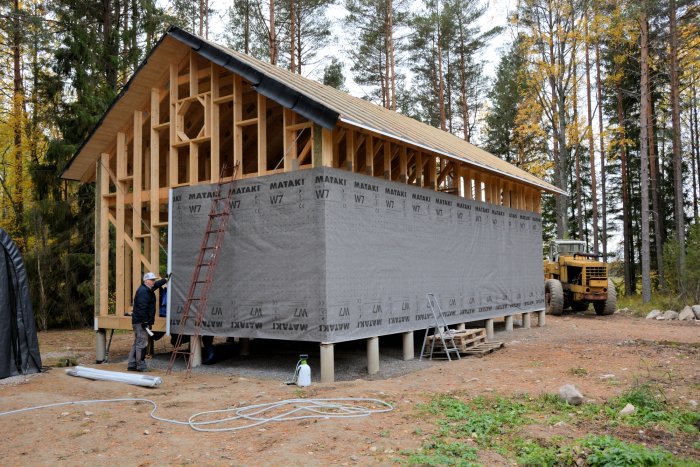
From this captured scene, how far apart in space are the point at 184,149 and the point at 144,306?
4.58 metres

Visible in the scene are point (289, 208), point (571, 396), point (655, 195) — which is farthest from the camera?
point (655, 195)

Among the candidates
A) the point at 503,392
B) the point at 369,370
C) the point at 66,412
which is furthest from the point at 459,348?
the point at 66,412

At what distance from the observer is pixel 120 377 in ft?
27.8

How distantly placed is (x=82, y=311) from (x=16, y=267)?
905 centimetres

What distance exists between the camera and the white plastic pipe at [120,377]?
8.20m

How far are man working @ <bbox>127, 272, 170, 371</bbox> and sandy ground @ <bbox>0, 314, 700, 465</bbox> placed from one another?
1.36ft

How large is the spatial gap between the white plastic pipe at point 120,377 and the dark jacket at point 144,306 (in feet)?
3.99

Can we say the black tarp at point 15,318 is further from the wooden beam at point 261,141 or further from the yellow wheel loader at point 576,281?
the yellow wheel loader at point 576,281

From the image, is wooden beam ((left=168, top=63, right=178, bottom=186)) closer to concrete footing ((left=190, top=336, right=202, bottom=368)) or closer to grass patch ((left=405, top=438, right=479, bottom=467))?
concrete footing ((left=190, top=336, right=202, bottom=368))

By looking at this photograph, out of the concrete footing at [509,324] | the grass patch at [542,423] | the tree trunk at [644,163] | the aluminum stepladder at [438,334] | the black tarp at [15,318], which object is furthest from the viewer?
the tree trunk at [644,163]

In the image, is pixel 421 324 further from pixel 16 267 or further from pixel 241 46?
pixel 241 46

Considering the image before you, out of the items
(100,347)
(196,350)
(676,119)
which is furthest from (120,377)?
(676,119)

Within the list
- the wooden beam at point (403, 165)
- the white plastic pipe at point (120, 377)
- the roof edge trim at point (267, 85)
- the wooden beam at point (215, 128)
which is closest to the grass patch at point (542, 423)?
the white plastic pipe at point (120, 377)

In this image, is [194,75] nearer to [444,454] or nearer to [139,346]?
[139,346]
